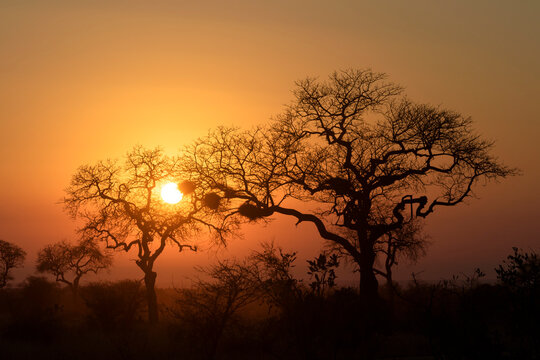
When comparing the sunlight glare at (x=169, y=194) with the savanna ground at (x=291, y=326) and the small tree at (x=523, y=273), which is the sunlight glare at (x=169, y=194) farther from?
the small tree at (x=523, y=273)

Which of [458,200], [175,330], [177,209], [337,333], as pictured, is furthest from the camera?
[177,209]

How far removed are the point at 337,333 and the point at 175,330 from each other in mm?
9450

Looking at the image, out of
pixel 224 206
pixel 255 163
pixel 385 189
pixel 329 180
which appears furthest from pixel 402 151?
pixel 224 206

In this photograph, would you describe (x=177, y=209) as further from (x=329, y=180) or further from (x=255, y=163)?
(x=329, y=180)

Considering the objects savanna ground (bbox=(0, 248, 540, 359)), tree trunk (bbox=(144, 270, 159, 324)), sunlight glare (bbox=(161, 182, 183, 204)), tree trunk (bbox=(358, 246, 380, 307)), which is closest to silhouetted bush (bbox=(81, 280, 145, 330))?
savanna ground (bbox=(0, 248, 540, 359))

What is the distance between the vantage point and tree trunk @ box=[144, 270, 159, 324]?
103ft

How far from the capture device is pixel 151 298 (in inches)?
1265

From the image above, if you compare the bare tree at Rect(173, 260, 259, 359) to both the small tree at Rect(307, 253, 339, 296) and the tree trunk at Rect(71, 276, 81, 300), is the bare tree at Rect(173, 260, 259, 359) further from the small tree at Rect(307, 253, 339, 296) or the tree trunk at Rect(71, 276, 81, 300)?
the tree trunk at Rect(71, 276, 81, 300)

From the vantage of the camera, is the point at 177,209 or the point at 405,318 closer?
the point at 405,318

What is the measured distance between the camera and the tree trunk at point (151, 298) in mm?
31544

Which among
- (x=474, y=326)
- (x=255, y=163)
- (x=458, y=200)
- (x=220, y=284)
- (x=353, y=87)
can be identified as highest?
(x=353, y=87)

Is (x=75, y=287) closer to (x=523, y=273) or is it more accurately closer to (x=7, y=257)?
(x=7, y=257)

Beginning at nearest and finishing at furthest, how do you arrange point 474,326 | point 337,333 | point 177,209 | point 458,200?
point 474,326 < point 337,333 < point 458,200 < point 177,209

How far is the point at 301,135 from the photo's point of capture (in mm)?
25594
